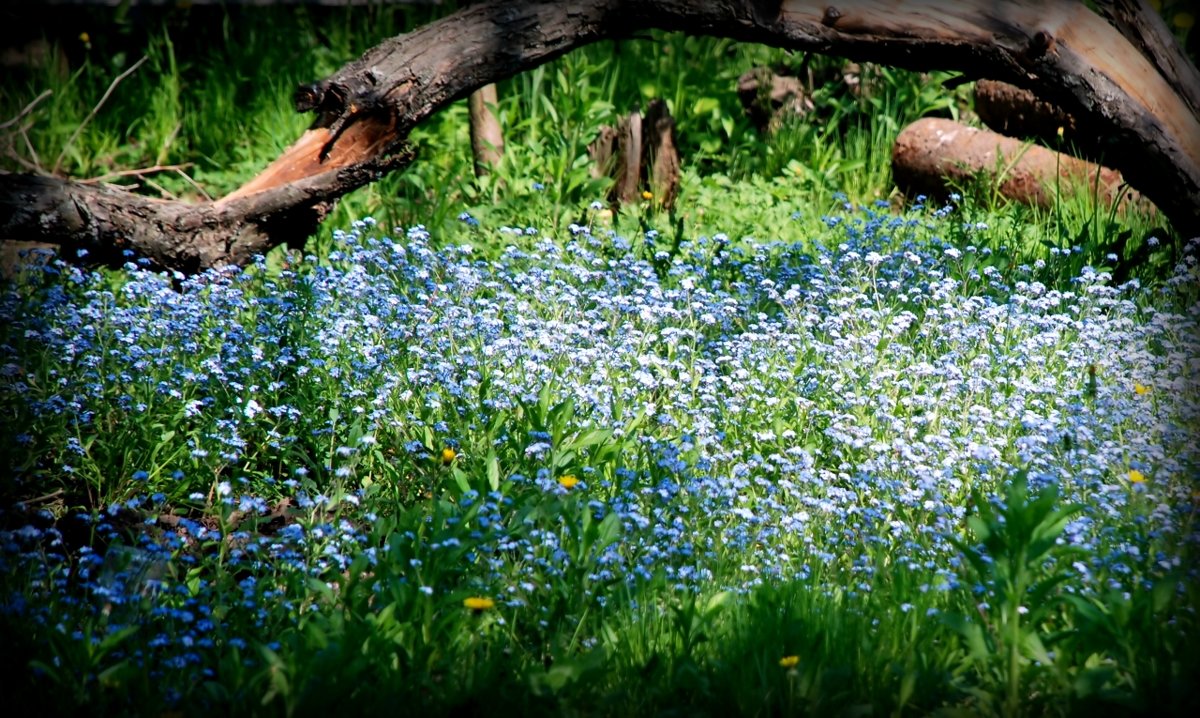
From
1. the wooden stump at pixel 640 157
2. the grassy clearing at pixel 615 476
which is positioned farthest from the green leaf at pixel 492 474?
the wooden stump at pixel 640 157

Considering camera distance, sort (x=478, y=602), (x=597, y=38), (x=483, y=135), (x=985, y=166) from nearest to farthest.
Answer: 1. (x=478, y=602)
2. (x=597, y=38)
3. (x=985, y=166)
4. (x=483, y=135)

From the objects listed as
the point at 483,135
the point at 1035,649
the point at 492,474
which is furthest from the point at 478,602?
the point at 483,135

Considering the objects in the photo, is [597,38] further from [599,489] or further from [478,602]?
[478,602]

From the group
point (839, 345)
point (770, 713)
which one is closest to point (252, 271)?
point (839, 345)

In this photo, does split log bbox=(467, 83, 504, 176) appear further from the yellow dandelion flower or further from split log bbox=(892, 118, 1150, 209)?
the yellow dandelion flower

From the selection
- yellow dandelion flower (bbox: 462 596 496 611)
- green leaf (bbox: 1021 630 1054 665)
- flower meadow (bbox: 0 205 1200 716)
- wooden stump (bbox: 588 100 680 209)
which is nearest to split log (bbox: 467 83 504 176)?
wooden stump (bbox: 588 100 680 209)

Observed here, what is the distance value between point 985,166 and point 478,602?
17.5ft

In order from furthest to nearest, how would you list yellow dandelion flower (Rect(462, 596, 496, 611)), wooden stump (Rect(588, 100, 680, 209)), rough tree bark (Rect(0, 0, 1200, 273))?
wooden stump (Rect(588, 100, 680, 209)) → rough tree bark (Rect(0, 0, 1200, 273)) → yellow dandelion flower (Rect(462, 596, 496, 611))

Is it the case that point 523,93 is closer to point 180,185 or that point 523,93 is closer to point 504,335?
point 180,185

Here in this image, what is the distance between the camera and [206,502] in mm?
3855

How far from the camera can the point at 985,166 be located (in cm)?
706

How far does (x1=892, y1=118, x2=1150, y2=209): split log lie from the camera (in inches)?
265

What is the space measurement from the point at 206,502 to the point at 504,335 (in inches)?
56.0

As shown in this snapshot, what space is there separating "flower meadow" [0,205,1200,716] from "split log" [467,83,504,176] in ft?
6.10
